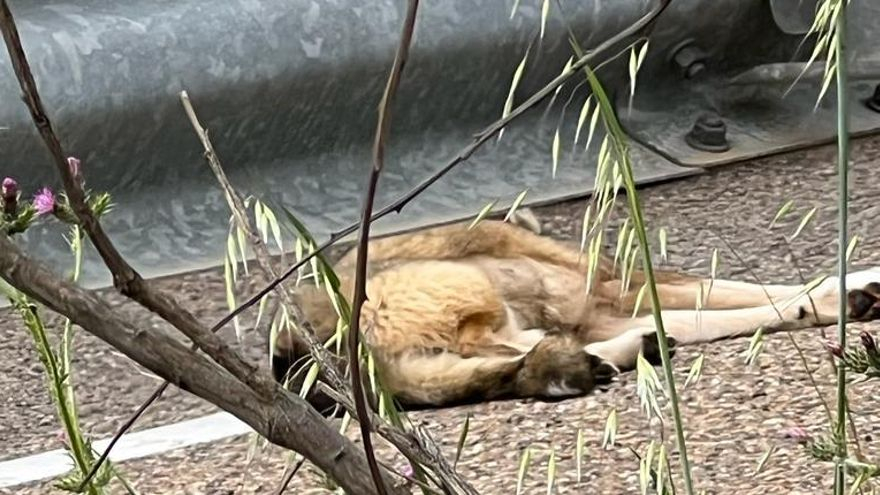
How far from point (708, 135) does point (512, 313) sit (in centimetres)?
118

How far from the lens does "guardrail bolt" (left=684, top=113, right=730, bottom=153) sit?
4.80 m

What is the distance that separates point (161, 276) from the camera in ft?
13.4

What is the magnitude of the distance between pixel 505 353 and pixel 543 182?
979 millimetres

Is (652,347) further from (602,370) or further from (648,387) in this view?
(648,387)

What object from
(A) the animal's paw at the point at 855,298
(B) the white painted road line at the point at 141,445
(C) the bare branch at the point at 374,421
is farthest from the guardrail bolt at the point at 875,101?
(C) the bare branch at the point at 374,421

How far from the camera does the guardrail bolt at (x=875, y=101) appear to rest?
5.02 m

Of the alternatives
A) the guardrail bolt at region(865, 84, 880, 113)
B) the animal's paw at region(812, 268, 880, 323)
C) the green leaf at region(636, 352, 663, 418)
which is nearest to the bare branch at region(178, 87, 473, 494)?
the green leaf at region(636, 352, 663, 418)

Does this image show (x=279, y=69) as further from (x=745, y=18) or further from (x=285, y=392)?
(x=285, y=392)

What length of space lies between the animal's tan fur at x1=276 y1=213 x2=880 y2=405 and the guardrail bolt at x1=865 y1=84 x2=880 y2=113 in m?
1.31

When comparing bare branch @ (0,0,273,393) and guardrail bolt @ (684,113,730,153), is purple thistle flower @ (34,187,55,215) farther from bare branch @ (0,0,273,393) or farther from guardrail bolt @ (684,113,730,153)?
guardrail bolt @ (684,113,730,153)

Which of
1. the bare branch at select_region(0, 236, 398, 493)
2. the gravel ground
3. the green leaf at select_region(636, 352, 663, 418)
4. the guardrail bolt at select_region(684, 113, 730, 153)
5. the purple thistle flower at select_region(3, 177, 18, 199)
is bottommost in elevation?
the bare branch at select_region(0, 236, 398, 493)

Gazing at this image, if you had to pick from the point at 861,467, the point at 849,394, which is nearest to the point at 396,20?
the point at 849,394

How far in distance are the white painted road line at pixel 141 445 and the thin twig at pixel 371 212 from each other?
2.11 meters

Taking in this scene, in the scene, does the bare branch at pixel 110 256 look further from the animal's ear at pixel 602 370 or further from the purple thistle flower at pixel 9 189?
the animal's ear at pixel 602 370
